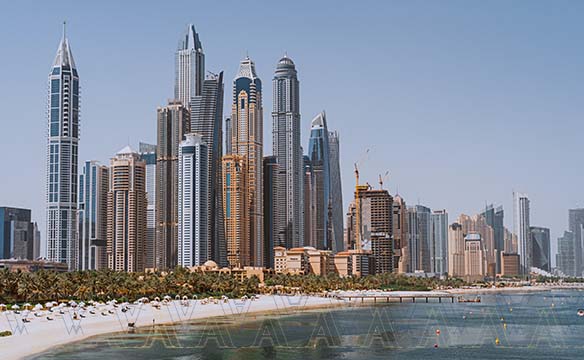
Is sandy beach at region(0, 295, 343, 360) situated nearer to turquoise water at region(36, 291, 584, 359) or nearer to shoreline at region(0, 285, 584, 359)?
shoreline at region(0, 285, 584, 359)

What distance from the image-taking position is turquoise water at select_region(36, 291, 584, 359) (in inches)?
3393

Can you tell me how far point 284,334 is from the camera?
4289 inches

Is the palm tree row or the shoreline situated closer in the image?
the shoreline

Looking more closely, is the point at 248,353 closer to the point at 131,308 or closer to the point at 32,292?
the point at 131,308

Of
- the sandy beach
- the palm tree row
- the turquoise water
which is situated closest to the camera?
the sandy beach

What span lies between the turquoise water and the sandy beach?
3229 mm

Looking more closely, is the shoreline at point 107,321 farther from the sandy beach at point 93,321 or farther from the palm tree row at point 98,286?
the palm tree row at point 98,286

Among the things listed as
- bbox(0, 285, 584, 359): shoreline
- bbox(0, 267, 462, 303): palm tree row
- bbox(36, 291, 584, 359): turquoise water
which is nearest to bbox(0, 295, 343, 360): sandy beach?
bbox(0, 285, 584, 359): shoreline

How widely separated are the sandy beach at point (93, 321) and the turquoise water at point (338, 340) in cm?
323

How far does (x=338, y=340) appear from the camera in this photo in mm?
101750

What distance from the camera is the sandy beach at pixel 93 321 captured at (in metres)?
85.9

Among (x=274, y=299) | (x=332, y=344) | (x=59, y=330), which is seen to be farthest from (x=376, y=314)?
(x=59, y=330)

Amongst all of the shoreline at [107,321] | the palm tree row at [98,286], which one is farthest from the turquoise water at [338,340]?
the palm tree row at [98,286]

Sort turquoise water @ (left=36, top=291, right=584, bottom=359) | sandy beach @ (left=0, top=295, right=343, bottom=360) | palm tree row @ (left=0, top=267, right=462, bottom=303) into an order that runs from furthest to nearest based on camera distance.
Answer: palm tree row @ (left=0, top=267, right=462, bottom=303), turquoise water @ (left=36, top=291, right=584, bottom=359), sandy beach @ (left=0, top=295, right=343, bottom=360)
